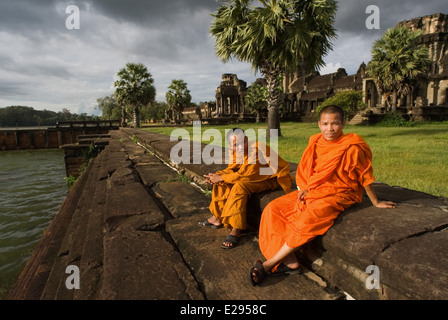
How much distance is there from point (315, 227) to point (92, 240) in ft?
5.86

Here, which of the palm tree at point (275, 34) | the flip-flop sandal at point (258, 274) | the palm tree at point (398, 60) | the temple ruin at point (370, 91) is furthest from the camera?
the temple ruin at point (370, 91)

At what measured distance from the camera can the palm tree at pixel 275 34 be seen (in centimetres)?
989

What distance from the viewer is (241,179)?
2.31m

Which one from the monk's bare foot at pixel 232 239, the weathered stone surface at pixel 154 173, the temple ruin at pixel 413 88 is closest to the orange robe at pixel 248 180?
the monk's bare foot at pixel 232 239

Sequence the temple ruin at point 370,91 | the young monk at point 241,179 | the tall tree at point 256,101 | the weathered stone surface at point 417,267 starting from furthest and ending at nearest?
the tall tree at point 256,101 < the temple ruin at point 370,91 < the young monk at point 241,179 < the weathered stone surface at point 417,267

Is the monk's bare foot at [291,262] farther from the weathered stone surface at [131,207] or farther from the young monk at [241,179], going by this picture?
the weathered stone surface at [131,207]

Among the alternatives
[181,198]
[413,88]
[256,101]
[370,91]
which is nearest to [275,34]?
[181,198]

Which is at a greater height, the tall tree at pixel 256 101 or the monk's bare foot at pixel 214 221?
the tall tree at pixel 256 101

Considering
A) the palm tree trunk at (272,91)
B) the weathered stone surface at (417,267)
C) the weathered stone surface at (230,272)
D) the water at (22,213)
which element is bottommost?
the water at (22,213)

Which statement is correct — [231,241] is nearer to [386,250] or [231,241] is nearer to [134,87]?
[386,250]

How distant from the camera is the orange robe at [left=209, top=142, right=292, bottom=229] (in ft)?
7.30

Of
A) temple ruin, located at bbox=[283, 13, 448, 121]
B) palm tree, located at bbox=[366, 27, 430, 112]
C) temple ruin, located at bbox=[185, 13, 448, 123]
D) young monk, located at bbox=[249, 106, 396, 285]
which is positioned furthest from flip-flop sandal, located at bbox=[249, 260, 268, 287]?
→ palm tree, located at bbox=[366, 27, 430, 112]

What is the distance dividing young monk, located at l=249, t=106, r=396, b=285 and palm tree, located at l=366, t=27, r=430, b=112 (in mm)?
21649

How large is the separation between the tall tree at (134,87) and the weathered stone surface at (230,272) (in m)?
30.6
